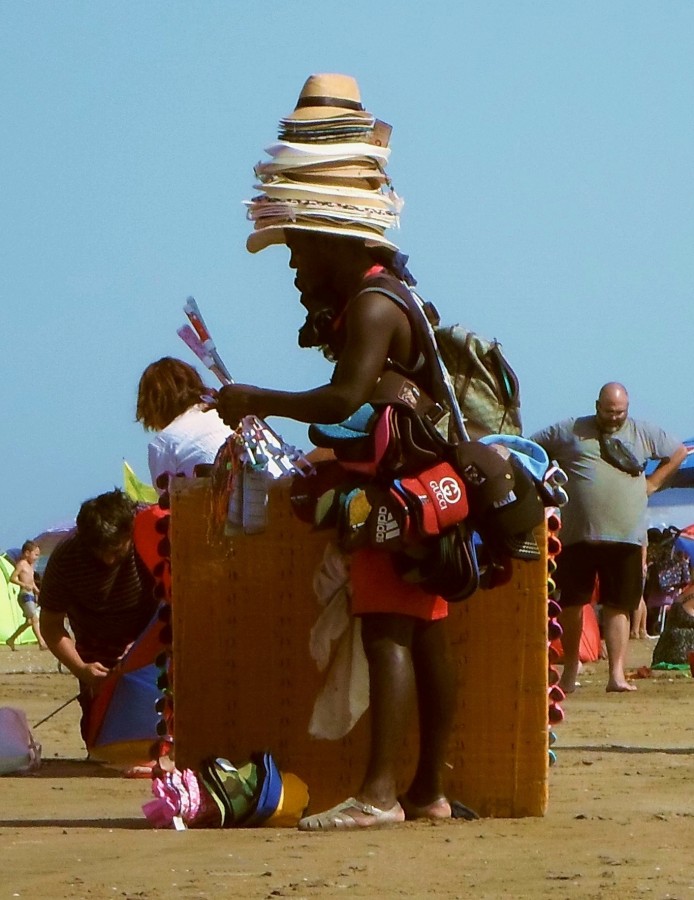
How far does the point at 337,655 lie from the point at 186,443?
70.3 inches

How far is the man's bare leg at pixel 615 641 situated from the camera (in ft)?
37.6

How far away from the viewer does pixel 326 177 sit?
17.9ft

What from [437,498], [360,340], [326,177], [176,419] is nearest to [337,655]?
[437,498]

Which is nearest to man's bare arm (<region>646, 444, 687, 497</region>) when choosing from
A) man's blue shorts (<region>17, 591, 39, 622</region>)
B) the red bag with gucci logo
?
the red bag with gucci logo

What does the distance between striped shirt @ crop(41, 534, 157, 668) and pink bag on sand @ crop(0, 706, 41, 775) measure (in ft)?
1.71

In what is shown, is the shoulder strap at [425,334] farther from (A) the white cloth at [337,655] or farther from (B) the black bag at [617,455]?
(B) the black bag at [617,455]

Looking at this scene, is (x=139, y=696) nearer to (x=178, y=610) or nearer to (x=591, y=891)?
(x=178, y=610)

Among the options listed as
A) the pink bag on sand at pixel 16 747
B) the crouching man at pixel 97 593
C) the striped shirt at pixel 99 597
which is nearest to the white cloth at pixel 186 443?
the crouching man at pixel 97 593

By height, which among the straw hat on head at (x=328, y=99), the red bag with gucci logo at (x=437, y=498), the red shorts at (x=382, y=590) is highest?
the straw hat on head at (x=328, y=99)

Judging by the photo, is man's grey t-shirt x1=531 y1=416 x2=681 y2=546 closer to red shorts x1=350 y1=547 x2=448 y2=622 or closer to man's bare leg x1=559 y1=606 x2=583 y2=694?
man's bare leg x1=559 y1=606 x2=583 y2=694

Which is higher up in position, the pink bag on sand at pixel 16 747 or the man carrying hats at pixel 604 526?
the man carrying hats at pixel 604 526

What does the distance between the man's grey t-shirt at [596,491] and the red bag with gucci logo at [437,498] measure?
630cm

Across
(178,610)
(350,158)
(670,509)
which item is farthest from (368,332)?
(670,509)

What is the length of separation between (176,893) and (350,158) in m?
2.13
